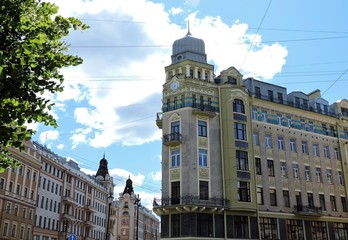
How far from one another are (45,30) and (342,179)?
43053 millimetres

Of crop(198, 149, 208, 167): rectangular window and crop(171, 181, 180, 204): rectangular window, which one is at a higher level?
crop(198, 149, 208, 167): rectangular window

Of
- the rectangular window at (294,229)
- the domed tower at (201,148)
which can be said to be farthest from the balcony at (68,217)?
the rectangular window at (294,229)

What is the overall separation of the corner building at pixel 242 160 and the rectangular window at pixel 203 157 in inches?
3.7

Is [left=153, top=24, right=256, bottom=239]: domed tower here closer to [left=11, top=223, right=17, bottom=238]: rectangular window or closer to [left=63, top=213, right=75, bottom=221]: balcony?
[left=11, top=223, right=17, bottom=238]: rectangular window

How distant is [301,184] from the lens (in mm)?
41625

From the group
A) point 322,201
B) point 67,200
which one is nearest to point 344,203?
point 322,201

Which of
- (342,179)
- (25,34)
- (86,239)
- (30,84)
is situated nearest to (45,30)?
(25,34)

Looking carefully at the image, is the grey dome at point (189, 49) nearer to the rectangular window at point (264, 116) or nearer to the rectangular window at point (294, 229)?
the rectangular window at point (264, 116)

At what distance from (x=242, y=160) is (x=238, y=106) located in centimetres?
564

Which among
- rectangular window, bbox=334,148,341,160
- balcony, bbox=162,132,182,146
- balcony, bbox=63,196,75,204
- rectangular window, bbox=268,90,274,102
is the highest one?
rectangular window, bbox=268,90,274,102

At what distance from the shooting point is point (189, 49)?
42469 millimetres

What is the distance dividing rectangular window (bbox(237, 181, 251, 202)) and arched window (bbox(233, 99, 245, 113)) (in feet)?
24.2

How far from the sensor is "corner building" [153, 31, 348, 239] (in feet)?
117

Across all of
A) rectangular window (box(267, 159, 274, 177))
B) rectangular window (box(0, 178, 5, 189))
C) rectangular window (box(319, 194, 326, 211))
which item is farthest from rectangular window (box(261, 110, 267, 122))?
rectangular window (box(0, 178, 5, 189))
